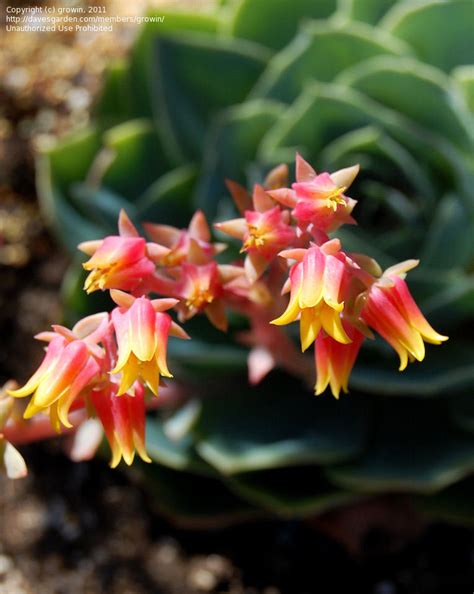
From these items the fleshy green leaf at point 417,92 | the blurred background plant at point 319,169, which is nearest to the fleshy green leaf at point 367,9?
the blurred background plant at point 319,169

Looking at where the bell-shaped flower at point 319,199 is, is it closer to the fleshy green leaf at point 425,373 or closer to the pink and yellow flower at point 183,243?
the pink and yellow flower at point 183,243

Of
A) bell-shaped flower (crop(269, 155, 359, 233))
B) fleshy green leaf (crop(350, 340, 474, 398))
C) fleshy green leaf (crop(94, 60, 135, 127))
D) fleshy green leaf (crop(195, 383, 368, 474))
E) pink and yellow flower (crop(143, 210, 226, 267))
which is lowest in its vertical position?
fleshy green leaf (crop(195, 383, 368, 474))

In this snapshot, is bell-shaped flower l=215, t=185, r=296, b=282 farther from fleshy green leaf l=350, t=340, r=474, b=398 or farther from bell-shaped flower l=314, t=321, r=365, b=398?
fleshy green leaf l=350, t=340, r=474, b=398

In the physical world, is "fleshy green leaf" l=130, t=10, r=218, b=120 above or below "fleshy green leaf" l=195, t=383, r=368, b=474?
above

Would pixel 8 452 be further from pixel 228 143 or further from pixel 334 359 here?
pixel 228 143

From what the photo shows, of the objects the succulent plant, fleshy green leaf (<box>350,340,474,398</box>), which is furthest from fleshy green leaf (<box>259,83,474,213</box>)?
fleshy green leaf (<box>350,340,474,398</box>)

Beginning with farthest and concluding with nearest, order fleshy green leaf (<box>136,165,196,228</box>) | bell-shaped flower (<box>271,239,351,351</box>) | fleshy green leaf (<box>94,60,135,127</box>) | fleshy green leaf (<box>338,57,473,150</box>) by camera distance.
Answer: fleshy green leaf (<box>94,60,135,127</box>)
fleshy green leaf (<box>136,165,196,228</box>)
fleshy green leaf (<box>338,57,473,150</box>)
bell-shaped flower (<box>271,239,351,351</box>)
